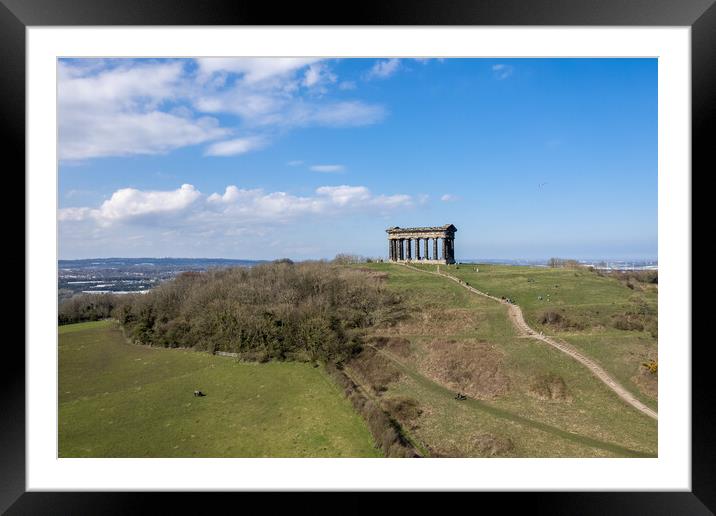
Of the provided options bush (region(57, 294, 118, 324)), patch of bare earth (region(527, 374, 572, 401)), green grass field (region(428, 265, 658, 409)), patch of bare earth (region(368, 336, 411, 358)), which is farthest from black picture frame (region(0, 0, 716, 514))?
bush (region(57, 294, 118, 324))

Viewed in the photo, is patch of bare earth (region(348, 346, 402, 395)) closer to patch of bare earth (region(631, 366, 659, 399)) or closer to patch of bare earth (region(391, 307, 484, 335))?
patch of bare earth (region(391, 307, 484, 335))

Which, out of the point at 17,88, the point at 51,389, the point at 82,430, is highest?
the point at 17,88

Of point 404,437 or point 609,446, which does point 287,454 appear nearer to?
point 404,437

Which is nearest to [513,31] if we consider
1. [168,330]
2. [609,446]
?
[609,446]

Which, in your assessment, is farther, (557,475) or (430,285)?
(430,285)

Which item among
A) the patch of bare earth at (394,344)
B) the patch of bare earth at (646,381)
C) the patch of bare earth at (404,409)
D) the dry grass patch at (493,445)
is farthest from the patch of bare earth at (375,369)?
the patch of bare earth at (646,381)
